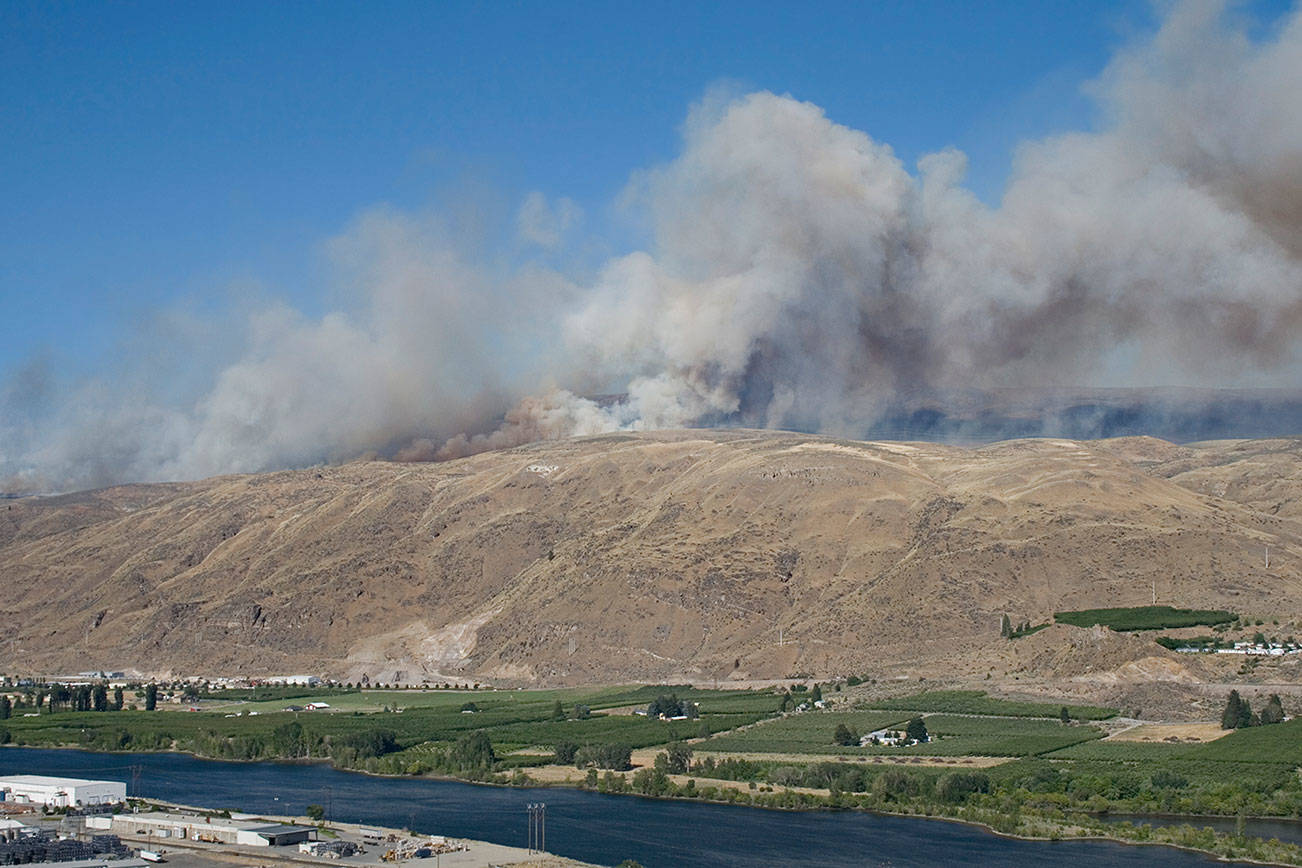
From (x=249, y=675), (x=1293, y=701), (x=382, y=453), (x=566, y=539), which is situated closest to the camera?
(x=1293, y=701)

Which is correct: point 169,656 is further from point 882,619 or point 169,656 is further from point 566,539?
point 882,619

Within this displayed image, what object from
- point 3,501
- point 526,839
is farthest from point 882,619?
point 3,501

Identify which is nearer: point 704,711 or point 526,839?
point 526,839

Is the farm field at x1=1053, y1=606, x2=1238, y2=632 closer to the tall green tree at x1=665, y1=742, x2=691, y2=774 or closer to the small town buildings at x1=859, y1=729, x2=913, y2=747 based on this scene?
the small town buildings at x1=859, y1=729, x2=913, y2=747

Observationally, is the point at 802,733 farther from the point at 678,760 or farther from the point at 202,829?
the point at 202,829

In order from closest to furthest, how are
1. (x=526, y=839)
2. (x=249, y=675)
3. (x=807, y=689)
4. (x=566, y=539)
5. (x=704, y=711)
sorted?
(x=526, y=839) → (x=704, y=711) → (x=807, y=689) → (x=249, y=675) → (x=566, y=539)

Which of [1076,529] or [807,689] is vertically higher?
[1076,529]

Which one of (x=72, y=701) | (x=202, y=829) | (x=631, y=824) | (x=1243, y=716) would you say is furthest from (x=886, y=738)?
(x=72, y=701)
